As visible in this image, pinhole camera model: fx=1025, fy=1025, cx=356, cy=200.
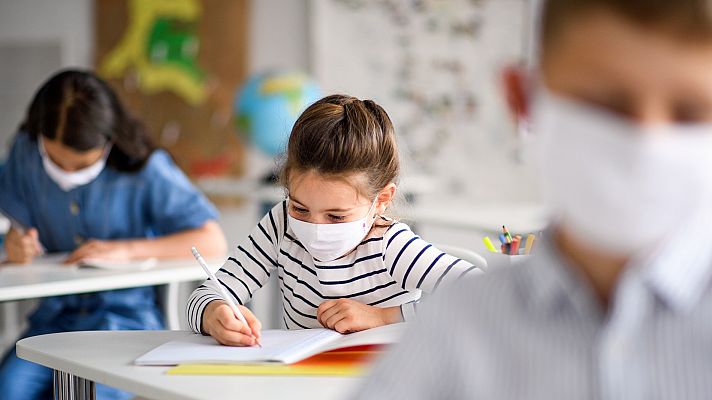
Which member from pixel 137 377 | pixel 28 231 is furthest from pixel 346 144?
pixel 28 231

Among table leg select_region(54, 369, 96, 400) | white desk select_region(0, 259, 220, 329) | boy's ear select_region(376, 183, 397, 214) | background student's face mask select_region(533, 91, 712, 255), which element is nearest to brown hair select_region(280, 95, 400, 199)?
boy's ear select_region(376, 183, 397, 214)

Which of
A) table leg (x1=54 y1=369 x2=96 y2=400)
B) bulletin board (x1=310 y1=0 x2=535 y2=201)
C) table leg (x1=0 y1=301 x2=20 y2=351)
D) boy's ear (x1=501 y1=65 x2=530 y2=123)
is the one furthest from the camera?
bulletin board (x1=310 y1=0 x2=535 y2=201)

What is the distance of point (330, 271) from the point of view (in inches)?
67.2

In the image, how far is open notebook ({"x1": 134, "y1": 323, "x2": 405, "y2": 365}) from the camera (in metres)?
1.39

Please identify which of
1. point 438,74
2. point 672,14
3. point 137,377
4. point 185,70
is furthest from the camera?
point 185,70

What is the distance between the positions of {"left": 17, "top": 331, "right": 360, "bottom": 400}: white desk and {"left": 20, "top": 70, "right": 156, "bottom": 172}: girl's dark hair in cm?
90

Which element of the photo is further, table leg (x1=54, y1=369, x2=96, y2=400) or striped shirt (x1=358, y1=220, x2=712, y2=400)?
table leg (x1=54, y1=369, x2=96, y2=400)

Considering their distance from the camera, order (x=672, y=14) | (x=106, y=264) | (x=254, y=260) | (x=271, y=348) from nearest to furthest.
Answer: (x=672, y=14) → (x=271, y=348) → (x=254, y=260) → (x=106, y=264)

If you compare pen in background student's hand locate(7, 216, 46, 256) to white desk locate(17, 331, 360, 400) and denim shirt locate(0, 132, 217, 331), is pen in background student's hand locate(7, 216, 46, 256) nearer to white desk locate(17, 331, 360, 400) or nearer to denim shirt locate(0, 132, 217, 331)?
denim shirt locate(0, 132, 217, 331)

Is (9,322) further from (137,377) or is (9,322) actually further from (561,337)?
(561,337)

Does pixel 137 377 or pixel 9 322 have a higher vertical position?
pixel 137 377

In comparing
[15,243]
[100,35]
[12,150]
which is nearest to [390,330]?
[15,243]

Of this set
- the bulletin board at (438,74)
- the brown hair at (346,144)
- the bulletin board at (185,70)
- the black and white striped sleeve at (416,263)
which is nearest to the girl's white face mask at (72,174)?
the brown hair at (346,144)

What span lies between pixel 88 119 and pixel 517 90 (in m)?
1.83
